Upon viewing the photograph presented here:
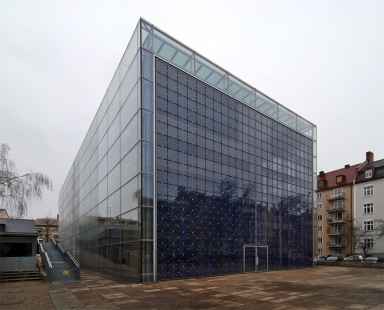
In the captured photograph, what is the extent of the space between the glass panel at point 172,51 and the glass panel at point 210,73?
97cm

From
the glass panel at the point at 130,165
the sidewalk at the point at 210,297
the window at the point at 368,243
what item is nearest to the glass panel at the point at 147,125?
the glass panel at the point at 130,165

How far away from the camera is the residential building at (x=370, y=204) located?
5312 cm

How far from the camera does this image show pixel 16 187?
15914 millimetres

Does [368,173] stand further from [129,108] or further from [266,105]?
[129,108]

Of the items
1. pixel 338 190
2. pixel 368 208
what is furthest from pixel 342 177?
pixel 368 208

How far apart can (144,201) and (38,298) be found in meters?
8.99

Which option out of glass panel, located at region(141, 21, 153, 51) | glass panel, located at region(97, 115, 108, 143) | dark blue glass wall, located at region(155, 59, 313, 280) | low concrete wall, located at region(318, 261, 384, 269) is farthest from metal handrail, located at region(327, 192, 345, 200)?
glass panel, located at region(141, 21, 153, 51)

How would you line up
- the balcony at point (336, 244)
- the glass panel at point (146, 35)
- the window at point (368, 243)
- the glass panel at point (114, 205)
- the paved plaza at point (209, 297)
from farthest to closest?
the balcony at point (336, 244), the window at point (368, 243), the glass panel at point (114, 205), the glass panel at point (146, 35), the paved plaza at point (209, 297)

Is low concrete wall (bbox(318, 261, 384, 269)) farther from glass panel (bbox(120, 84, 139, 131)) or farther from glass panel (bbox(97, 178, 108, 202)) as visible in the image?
glass panel (bbox(120, 84, 139, 131))

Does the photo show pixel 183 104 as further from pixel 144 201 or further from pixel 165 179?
pixel 144 201

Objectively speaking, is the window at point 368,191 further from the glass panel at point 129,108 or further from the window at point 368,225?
the glass panel at point 129,108

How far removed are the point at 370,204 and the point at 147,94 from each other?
49.2 metres

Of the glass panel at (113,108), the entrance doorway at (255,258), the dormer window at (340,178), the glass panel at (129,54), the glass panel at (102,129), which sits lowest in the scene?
the entrance doorway at (255,258)

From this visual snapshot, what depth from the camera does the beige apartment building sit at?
59.8m
